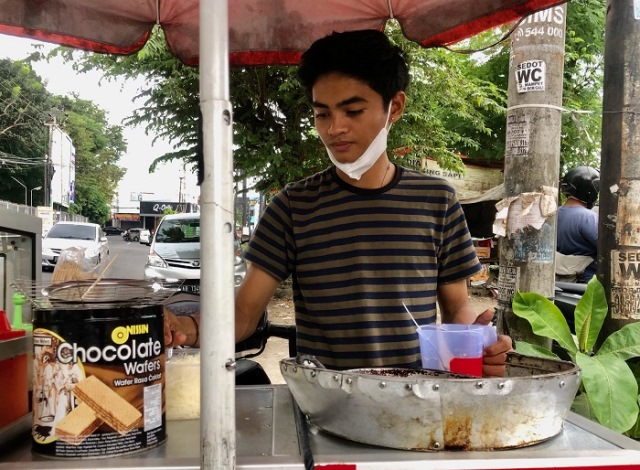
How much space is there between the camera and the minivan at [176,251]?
9.60 metres

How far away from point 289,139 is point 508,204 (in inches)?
259

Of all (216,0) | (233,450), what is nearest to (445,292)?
(233,450)

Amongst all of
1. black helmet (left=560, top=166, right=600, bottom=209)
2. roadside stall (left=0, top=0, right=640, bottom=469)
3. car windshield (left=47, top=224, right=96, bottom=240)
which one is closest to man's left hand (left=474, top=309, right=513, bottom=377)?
roadside stall (left=0, top=0, right=640, bottom=469)

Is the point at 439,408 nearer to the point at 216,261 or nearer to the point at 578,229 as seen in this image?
the point at 216,261

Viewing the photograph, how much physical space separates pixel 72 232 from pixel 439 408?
783 inches

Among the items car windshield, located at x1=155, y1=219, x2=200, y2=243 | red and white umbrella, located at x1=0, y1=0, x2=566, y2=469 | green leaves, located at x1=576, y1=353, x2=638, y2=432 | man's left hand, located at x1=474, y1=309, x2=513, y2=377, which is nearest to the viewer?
man's left hand, located at x1=474, y1=309, x2=513, y2=377

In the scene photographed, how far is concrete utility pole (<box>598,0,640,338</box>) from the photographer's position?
8.96 ft

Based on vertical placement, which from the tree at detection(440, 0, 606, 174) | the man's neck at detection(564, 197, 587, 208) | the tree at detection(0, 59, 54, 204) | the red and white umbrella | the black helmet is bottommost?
the man's neck at detection(564, 197, 587, 208)

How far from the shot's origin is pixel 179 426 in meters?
1.14

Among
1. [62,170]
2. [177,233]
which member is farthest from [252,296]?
[62,170]

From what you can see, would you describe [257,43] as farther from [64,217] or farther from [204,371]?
[64,217]

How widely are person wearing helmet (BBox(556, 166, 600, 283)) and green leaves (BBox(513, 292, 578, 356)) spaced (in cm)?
168

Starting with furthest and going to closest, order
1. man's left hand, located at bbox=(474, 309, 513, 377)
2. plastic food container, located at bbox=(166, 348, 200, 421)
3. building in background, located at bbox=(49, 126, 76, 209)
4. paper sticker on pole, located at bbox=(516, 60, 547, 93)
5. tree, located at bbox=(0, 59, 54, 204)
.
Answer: building in background, located at bbox=(49, 126, 76, 209)
tree, located at bbox=(0, 59, 54, 204)
paper sticker on pole, located at bbox=(516, 60, 547, 93)
man's left hand, located at bbox=(474, 309, 513, 377)
plastic food container, located at bbox=(166, 348, 200, 421)

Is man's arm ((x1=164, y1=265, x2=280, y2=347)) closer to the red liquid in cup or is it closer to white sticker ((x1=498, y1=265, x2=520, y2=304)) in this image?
the red liquid in cup
